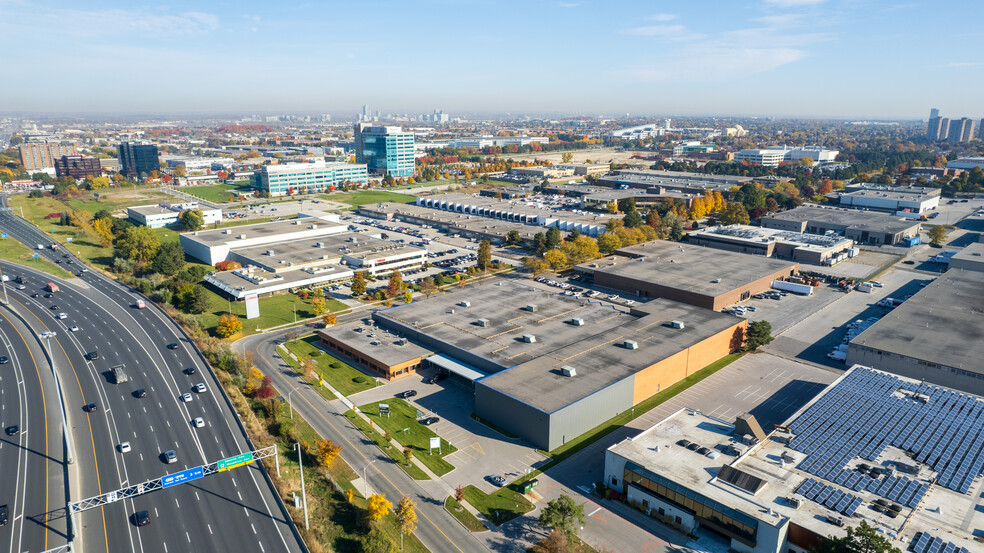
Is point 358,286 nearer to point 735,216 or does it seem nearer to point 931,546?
point 931,546

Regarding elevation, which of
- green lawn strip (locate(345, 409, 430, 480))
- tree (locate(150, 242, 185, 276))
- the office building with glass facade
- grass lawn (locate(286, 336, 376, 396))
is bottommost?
green lawn strip (locate(345, 409, 430, 480))

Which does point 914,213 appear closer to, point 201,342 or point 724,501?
point 724,501

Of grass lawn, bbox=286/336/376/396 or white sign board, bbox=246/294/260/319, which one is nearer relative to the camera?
grass lawn, bbox=286/336/376/396

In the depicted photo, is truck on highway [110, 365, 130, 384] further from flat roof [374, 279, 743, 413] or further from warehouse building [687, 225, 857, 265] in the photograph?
warehouse building [687, 225, 857, 265]

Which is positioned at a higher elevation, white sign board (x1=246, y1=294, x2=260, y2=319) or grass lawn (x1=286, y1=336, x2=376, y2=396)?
white sign board (x1=246, y1=294, x2=260, y2=319)

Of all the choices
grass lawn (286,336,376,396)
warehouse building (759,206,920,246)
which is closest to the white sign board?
grass lawn (286,336,376,396)

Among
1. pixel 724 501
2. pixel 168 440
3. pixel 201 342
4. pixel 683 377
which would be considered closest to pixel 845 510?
pixel 724 501
